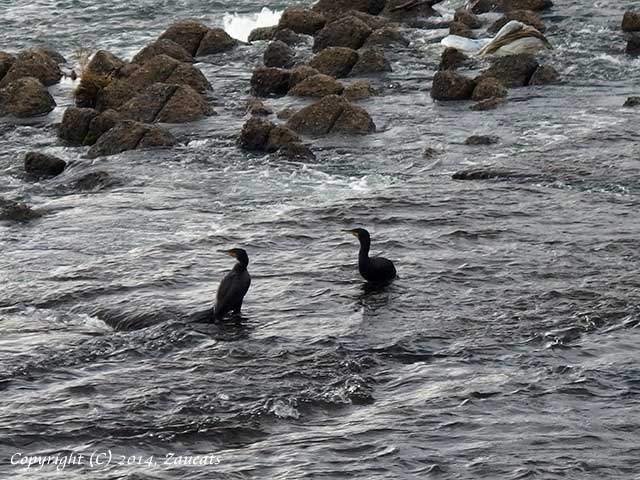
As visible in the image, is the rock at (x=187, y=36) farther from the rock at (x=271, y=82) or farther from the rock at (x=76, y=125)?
the rock at (x=76, y=125)

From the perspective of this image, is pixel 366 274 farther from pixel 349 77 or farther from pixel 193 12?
pixel 193 12

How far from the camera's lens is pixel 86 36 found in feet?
127

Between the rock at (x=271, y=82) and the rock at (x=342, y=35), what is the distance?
3190 mm

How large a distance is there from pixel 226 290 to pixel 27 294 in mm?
3371

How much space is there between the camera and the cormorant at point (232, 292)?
18786 mm

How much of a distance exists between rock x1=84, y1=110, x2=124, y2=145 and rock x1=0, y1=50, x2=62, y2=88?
16.1 ft

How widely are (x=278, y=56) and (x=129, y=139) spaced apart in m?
7.51

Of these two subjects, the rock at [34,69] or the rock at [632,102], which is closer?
the rock at [632,102]

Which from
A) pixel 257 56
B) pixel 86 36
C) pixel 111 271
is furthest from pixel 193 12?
pixel 111 271

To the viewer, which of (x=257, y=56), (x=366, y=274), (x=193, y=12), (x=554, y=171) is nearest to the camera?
(x=366, y=274)

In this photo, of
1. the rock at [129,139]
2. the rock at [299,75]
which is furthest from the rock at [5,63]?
the rock at [299,75]

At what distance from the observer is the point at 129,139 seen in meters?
27.7

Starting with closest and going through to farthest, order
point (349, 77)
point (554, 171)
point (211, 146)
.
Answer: point (554, 171) < point (211, 146) < point (349, 77)

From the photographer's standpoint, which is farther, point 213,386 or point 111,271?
point 111,271
